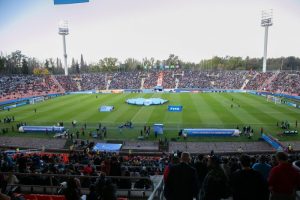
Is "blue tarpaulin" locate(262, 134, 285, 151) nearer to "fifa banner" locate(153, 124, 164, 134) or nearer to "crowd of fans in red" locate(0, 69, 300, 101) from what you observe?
"fifa banner" locate(153, 124, 164, 134)

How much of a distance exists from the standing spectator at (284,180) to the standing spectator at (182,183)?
1.28 m

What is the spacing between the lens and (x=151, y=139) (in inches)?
1093

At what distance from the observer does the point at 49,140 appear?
28.3 metres

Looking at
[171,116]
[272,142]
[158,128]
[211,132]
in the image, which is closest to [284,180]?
[272,142]

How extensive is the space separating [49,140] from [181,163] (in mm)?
26753

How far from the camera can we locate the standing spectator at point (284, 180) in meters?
4.16

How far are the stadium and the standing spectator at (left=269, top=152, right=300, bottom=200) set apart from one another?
15mm

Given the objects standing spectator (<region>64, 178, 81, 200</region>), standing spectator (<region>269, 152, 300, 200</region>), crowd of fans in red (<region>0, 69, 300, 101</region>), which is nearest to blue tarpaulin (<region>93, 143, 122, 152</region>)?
standing spectator (<region>64, 178, 81, 200</region>)

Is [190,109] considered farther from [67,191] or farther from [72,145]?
[67,191]

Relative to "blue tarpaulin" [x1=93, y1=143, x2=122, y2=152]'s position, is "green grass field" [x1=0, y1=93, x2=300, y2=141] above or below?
above

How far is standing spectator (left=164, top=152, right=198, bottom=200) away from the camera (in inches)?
171

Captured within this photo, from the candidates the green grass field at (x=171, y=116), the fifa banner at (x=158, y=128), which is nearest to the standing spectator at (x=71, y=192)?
the green grass field at (x=171, y=116)

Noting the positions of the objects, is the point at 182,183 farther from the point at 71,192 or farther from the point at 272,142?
the point at 272,142

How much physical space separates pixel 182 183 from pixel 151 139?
23.6 metres
